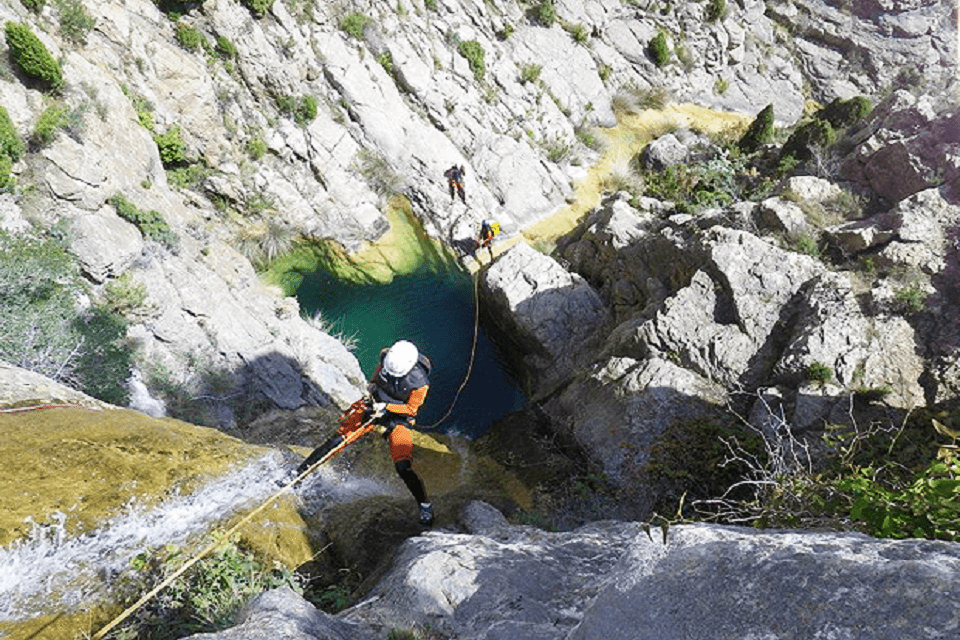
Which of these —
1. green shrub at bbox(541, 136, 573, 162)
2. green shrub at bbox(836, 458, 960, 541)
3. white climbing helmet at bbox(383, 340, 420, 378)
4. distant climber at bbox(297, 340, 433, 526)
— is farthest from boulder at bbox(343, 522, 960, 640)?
A: green shrub at bbox(541, 136, 573, 162)

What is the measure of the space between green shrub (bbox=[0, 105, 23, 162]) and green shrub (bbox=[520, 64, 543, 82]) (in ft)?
59.9

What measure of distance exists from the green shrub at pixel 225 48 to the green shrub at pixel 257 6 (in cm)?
148

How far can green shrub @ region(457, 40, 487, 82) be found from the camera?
21.7m

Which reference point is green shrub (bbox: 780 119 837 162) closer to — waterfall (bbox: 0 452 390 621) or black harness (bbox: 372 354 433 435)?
black harness (bbox: 372 354 433 435)

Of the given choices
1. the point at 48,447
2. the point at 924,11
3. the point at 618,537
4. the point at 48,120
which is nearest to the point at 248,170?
the point at 48,120

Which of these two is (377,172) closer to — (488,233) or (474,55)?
(488,233)

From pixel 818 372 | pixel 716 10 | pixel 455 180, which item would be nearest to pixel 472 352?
pixel 455 180

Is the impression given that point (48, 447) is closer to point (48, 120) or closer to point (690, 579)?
point (690, 579)

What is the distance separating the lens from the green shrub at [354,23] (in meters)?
19.4

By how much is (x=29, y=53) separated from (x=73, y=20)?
9.79ft

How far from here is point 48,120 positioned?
1208 cm

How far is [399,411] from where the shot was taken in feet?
23.0

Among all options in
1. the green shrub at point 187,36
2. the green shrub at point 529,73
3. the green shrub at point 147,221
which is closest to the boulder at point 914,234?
the green shrub at point 529,73

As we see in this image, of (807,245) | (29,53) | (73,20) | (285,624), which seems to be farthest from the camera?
(73,20)
